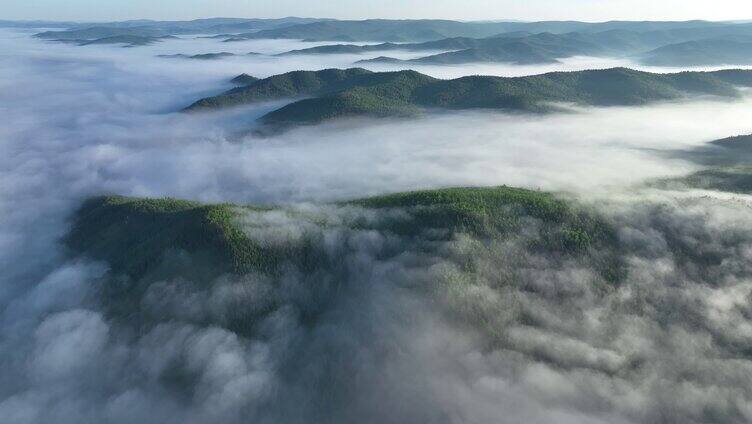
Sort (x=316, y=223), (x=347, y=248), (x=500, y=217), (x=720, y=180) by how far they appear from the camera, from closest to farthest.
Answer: (x=347, y=248) < (x=500, y=217) < (x=316, y=223) < (x=720, y=180)

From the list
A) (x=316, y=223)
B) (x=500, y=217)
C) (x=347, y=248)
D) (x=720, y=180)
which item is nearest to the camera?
(x=347, y=248)

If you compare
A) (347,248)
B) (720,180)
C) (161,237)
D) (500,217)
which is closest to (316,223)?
(347,248)

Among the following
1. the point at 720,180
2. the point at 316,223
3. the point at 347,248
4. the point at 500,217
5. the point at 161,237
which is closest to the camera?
the point at 347,248

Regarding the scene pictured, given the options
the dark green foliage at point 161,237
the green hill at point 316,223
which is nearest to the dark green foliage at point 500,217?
the green hill at point 316,223

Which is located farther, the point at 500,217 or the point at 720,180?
the point at 720,180

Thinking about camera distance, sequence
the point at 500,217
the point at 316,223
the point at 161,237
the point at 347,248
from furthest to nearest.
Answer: the point at 316,223 < the point at 500,217 < the point at 161,237 < the point at 347,248

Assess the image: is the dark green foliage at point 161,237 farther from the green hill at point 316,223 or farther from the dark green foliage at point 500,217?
the dark green foliage at point 500,217

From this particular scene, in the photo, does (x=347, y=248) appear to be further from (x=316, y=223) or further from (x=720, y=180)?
(x=720, y=180)

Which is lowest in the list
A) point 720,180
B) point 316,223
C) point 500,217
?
point 316,223

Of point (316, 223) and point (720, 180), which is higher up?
point (720, 180)

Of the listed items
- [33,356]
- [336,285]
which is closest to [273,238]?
[336,285]

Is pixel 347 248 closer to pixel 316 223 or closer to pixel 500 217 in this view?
pixel 316 223

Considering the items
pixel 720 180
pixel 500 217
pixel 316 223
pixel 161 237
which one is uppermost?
pixel 720 180
